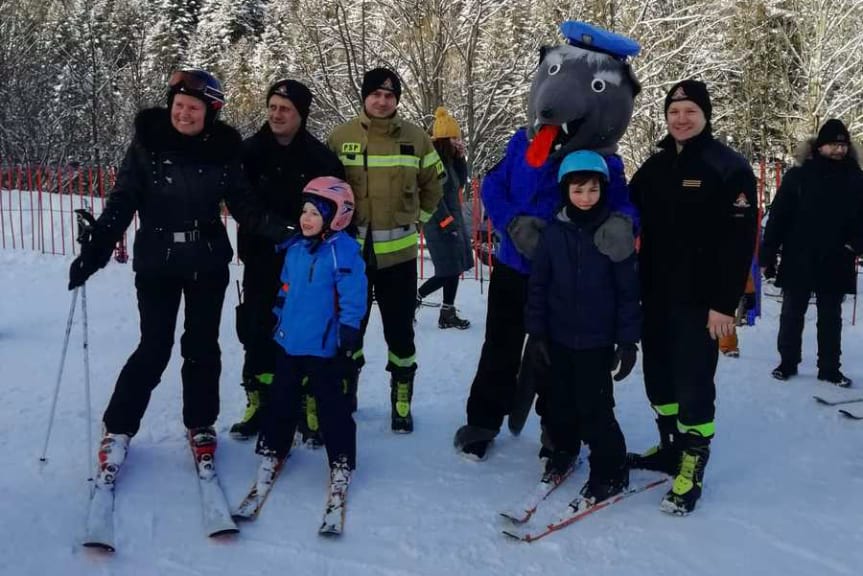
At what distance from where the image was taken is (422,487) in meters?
3.44

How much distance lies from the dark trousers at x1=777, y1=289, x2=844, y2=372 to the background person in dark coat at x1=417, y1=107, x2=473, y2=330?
2643 millimetres

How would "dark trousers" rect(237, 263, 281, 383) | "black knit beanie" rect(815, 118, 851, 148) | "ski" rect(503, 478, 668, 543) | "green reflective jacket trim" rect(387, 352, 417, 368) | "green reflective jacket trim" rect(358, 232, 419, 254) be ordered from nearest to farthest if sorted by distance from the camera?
"ski" rect(503, 478, 668, 543)
"dark trousers" rect(237, 263, 281, 383)
"green reflective jacket trim" rect(358, 232, 419, 254)
"green reflective jacket trim" rect(387, 352, 417, 368)
"black knit beanie" rect(815, 118, 851, 148)

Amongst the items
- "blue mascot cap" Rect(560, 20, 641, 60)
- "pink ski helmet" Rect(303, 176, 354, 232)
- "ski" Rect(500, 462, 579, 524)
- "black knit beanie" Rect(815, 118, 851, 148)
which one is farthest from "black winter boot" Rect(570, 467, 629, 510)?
"black knit beanie" Rect(815, 118, 851, 148)

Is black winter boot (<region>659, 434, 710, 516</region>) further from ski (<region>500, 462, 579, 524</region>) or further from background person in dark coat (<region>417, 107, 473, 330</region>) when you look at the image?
background person in dark coat (<region>417, 107, 473, 330</region>)

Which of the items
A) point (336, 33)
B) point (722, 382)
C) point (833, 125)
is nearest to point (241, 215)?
point (722, 382)

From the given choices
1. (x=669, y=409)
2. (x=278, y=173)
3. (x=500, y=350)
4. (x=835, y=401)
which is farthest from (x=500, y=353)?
(x=835, y=401)

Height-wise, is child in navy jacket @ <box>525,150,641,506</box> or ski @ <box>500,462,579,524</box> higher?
child in navy jacket @ <box>525,150,641,506</box>

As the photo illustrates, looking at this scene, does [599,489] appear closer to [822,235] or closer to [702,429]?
[702,429]

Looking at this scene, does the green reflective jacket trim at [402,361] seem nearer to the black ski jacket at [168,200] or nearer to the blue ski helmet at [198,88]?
the black ski jacket at [168,200]

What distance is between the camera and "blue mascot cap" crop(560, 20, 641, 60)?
3527mm

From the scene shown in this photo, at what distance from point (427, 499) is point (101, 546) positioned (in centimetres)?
133

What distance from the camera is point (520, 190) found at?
141 inches

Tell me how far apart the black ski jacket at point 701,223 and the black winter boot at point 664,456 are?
632 mm

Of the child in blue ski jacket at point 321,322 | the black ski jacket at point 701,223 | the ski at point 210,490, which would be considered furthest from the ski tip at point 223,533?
the black ski jacket at point 701,223
